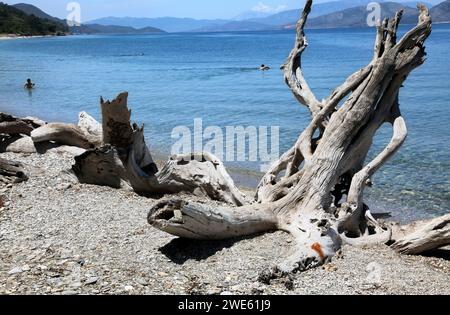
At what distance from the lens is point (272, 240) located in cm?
663

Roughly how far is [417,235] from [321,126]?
2.20m

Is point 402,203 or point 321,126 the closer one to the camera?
point 321,126

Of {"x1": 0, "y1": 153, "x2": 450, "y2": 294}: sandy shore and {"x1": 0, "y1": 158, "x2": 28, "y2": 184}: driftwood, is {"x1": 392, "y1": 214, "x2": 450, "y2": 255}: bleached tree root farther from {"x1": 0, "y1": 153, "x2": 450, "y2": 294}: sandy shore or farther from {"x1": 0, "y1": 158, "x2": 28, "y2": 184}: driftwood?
{"x1": 0, "y1": 158, "x2": 28, "y2": 184}: driftwood

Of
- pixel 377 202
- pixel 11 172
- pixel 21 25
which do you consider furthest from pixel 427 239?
pixel 21 25

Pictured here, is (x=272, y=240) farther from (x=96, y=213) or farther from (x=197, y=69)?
(x=197, y=69)

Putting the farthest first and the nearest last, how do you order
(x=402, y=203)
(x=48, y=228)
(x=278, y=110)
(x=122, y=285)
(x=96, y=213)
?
(x=278, y=110) < (x=402, y=203) < (x=96, y=213) < (x=48, y=228) < (x=122, y=285)

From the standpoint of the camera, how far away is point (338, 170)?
7633 millimetres

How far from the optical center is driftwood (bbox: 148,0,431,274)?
6582mm

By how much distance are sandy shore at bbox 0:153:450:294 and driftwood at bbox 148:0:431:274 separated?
0.23 meters

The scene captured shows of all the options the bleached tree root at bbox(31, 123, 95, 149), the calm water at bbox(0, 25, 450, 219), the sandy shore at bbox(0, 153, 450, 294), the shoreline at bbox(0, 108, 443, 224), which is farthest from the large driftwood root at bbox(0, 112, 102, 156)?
the calm water at bbox(0, 25, 450, 219)

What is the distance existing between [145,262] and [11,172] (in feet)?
13.5

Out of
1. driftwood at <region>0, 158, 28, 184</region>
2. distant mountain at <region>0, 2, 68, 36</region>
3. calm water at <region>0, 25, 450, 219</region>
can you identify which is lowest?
calm water at <region>0, 25, 450, 219</region>

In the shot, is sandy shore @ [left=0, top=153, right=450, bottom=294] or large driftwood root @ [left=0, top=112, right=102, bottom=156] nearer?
sandy shore @ [left=0, top=153, right=450, bottom=294]
